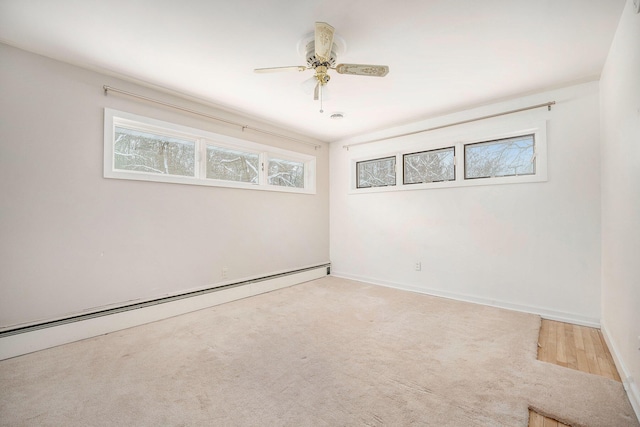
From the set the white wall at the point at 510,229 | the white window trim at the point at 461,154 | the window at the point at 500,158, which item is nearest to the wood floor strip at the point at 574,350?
the white wall at the point at 510,229

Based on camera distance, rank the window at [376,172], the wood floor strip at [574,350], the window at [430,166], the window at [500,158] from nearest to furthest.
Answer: the wood floor strip at [574,350]
the window at [500,158]
the window at [430,166]
the window at [376,172]

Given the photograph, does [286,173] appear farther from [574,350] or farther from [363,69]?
[574,350]

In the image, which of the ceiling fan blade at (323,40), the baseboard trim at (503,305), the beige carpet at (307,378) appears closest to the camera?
the beige carpet at (307,378)

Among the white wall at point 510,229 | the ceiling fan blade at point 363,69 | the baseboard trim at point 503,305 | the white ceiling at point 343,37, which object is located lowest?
the baseboard trim at point 503,305

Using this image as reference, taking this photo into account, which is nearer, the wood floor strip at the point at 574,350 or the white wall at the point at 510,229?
the wood floor strip at the point at 574,350

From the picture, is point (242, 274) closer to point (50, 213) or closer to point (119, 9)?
point (50, 213)

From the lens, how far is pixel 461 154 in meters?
3.63

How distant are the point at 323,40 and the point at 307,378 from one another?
234cm

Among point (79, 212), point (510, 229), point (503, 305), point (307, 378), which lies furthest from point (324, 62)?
point (503, 305)

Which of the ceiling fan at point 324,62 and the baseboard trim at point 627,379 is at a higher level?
the ceiling fan at point 324,62

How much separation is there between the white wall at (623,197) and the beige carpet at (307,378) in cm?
36

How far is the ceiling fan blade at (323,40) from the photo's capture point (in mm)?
1759

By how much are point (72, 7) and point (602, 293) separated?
5.01 meters

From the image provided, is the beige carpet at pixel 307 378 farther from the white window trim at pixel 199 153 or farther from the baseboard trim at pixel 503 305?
the white window trim at pixel 199 153
